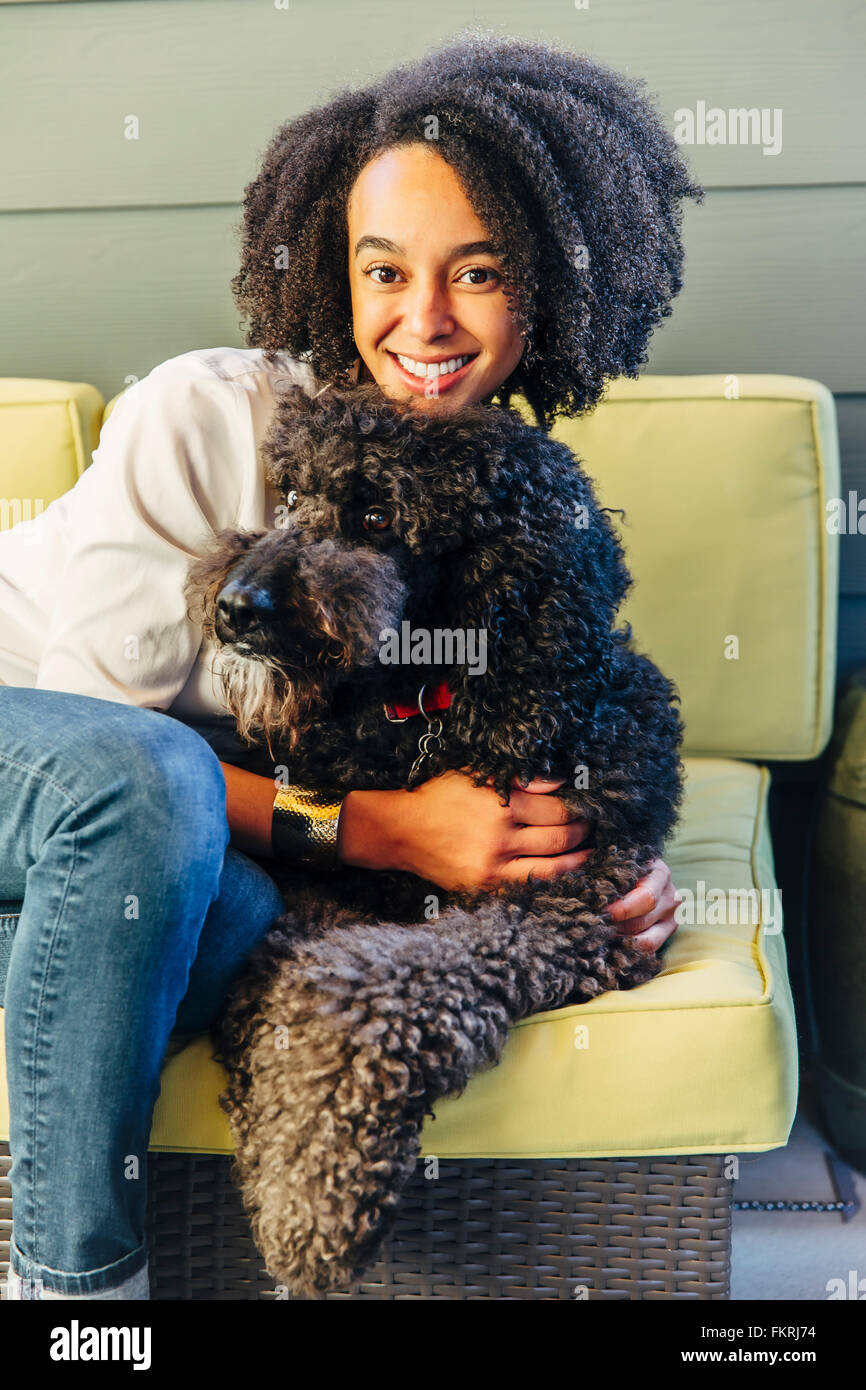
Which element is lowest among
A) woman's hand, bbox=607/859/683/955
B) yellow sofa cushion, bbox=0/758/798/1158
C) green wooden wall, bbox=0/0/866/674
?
→ yellow sofa cushion, bbox=0/758/798/1158

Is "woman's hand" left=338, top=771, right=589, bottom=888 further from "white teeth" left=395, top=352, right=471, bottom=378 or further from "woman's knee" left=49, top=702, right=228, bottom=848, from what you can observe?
"white teeth" left=395, top=352, right=471, bottom=378

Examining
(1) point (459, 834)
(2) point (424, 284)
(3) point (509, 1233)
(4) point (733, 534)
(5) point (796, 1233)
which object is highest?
(2) point (424, 284)

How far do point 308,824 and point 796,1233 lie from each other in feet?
3.64

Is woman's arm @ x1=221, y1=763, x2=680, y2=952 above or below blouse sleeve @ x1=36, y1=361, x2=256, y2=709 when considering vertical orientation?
below

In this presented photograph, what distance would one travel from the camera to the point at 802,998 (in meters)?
2.41

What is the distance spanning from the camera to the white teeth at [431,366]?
4.94 feet

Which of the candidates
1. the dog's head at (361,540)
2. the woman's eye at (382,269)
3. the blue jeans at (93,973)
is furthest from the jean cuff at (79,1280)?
the woman's eye at (382,269)

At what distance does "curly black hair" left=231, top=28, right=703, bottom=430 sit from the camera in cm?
148

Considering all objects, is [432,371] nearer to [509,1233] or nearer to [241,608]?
[241,608]

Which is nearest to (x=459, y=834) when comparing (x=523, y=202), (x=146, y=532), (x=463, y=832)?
(x=463, y=832)

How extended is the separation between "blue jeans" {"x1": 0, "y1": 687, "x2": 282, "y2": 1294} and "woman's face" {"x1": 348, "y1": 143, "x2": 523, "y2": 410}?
1.91ft

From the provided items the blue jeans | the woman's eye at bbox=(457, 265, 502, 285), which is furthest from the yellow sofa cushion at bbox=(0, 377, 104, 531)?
the blue jeans

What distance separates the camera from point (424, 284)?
1486 mm
